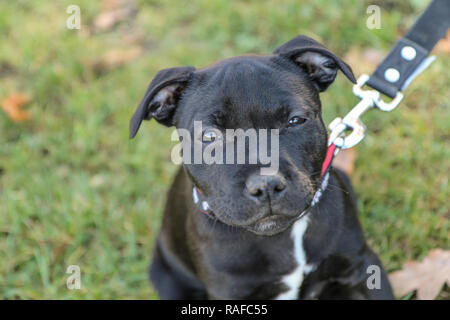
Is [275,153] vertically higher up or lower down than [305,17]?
lower down

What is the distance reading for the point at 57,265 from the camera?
4.04 metres

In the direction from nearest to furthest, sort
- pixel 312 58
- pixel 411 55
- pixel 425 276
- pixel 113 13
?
pixel 312 58, pixel 411 55, pixel 425 276, pixel 113 13

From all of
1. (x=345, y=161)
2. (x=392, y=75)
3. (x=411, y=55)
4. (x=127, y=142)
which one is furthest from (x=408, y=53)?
(x=127, y=142)

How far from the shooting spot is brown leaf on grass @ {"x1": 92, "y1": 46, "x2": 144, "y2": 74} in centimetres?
562

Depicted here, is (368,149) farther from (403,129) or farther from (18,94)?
(18,94)

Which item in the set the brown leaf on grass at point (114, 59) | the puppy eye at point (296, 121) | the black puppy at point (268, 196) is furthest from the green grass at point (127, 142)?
the puppy eye at point (296, 121)

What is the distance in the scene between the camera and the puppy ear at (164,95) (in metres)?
2.73

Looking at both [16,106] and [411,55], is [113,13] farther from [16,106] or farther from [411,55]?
[411,55]

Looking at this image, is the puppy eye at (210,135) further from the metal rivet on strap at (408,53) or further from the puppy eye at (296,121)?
the metal rivet on strap at (408,53)

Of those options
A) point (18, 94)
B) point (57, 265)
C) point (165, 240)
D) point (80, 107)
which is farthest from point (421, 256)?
point (18, 94)

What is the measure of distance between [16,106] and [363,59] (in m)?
3.31

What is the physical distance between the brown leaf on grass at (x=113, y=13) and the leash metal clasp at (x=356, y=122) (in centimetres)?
375

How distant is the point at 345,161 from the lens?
4.15 m

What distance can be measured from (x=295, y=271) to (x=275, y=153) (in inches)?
30.5
